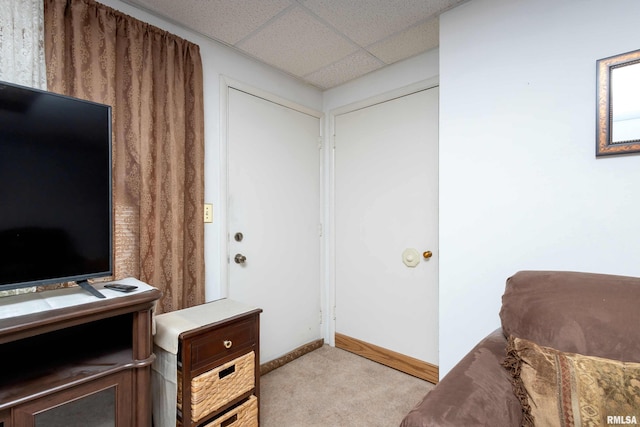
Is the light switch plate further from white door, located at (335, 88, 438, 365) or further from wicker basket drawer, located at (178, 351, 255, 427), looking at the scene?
white door, located at (335, 88, 438, 365)

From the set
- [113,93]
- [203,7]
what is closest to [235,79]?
[203,7]

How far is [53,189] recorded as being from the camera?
1.07m

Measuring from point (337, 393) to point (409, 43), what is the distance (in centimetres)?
246

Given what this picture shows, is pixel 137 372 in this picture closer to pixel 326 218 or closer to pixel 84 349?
pixel 84 349

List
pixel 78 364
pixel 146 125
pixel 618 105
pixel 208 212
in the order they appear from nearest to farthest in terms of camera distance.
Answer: pixel 78 364 → pixel 618 105 → pixel 146 125 → pixel 208 212

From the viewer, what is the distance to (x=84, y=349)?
115 centimetres

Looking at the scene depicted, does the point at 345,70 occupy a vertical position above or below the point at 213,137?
above

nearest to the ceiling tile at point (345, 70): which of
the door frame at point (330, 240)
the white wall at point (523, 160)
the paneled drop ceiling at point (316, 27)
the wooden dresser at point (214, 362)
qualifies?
the paneled drop ceiling at point (316, 27)

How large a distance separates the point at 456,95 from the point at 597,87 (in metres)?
0.61

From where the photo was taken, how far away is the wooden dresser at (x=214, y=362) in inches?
51.7

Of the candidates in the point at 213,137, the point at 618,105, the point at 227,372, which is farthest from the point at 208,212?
the point at 618,105

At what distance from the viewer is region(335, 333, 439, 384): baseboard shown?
7.03ft

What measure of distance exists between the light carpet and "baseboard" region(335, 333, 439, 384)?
0.13ft

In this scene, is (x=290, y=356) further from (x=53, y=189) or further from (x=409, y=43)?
(x=409, y=43)
